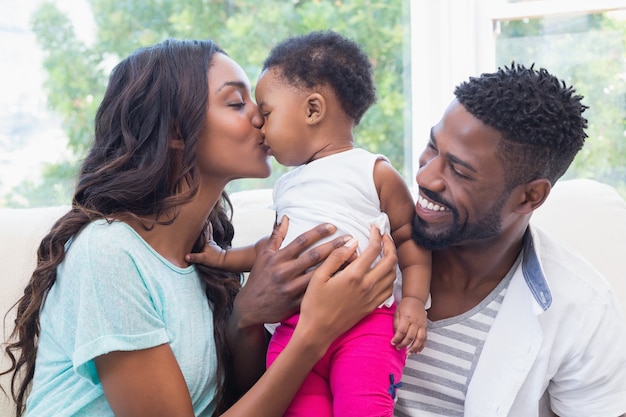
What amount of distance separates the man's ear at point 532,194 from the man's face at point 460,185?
0.14 feet

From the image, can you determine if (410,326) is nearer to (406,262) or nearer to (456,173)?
(406,262)

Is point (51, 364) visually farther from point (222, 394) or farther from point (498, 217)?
point (498, 217)

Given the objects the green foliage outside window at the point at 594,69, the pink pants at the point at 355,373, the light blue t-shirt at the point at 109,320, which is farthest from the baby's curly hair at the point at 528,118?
the green foliage outside window at the point at 594,69

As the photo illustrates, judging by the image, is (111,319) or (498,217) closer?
(111,319)

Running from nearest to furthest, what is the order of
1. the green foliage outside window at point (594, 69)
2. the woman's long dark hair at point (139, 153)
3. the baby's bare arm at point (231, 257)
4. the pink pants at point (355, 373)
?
the pink pants at point (355, 373), the woman's long dark hair at point (139, 153), the baby's bare arm at point (231, 257), the green foliage outside window at point (594, 69)

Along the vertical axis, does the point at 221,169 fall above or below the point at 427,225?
above

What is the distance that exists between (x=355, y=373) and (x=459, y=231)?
14.6 inches

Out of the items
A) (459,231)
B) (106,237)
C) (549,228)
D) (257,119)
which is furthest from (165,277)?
(549,228)

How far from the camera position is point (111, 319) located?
1.43 m

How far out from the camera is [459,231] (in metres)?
1.58

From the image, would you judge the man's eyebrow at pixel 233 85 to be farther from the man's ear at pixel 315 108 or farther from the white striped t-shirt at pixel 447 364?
the white striped t-shirt at pixel 447 364

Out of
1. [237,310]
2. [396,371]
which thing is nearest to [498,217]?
[396,371]

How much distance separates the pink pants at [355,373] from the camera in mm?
1432

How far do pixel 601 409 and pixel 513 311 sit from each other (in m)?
0.27
